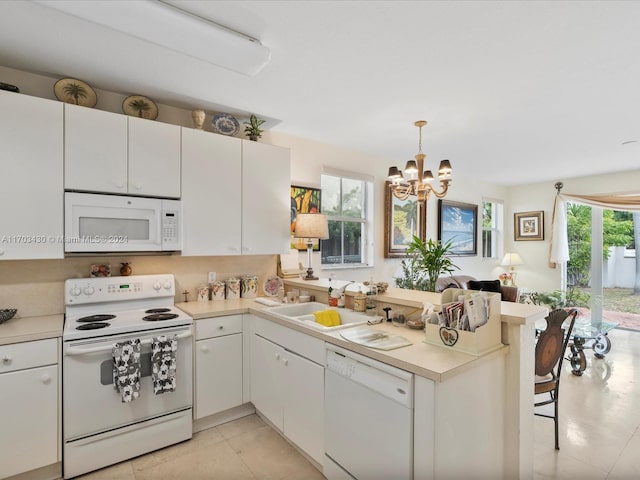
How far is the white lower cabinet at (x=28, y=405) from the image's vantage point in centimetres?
183

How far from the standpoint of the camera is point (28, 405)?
188 centimetres

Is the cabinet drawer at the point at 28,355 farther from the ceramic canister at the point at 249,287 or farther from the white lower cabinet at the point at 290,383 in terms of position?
the ceramic canister at the point at 249,287

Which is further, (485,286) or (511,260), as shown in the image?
(511,260)

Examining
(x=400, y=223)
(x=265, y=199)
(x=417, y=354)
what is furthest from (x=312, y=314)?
(x=400, y=223)

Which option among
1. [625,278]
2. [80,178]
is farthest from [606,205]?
[80,178]

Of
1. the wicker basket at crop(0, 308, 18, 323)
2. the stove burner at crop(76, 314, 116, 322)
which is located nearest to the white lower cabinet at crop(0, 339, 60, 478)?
the stove burner at crop(76, 314, 116, 322)

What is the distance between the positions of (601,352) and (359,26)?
479 cm

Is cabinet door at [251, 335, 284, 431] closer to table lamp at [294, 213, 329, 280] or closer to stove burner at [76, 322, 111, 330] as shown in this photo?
table lamp at [294, 213, 329, 280]

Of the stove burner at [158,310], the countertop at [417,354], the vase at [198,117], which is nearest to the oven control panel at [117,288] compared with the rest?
the stove burner at [158,310]

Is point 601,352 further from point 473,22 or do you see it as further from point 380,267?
point 473,22

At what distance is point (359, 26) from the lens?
1.79 m

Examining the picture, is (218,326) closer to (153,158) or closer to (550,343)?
(153,158)

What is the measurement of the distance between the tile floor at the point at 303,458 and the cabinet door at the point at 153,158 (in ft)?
5.98

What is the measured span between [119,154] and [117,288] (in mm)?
975
